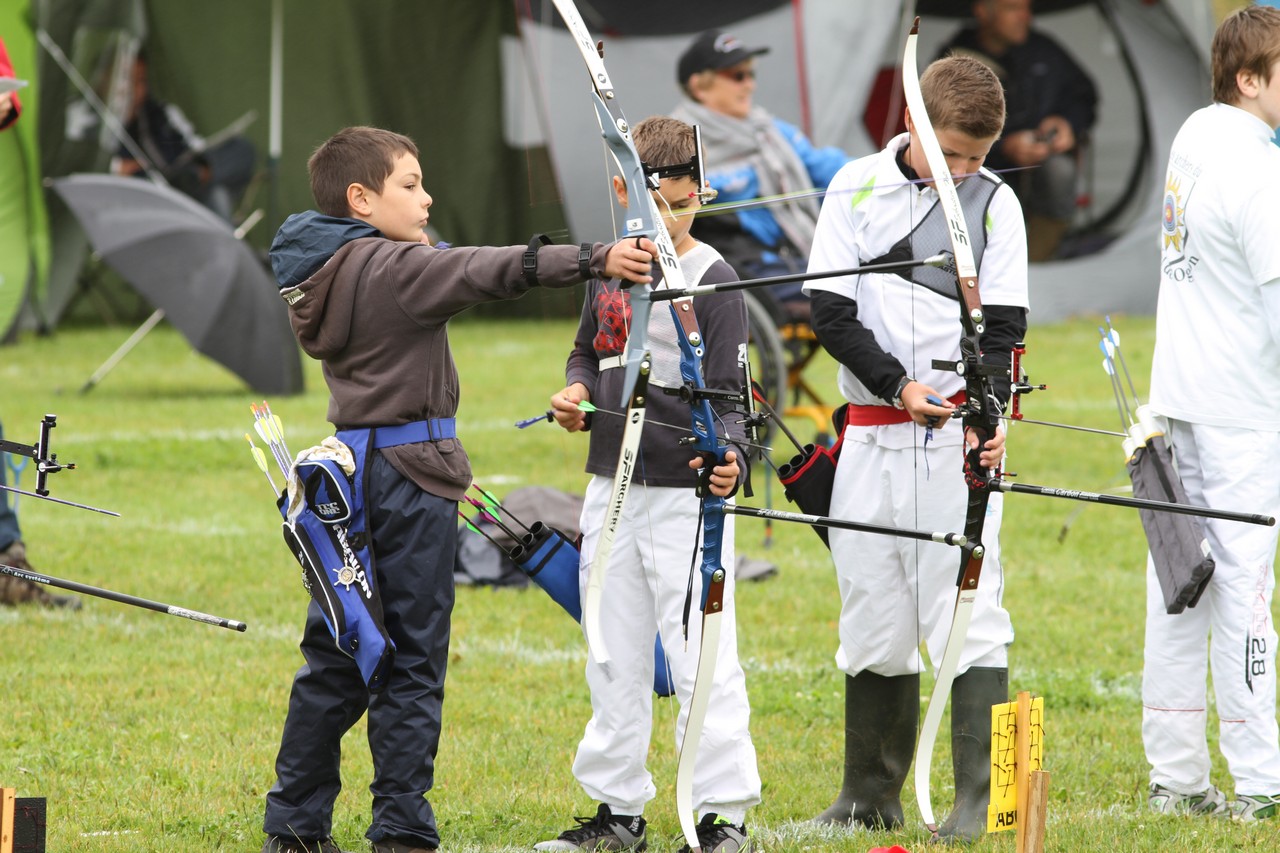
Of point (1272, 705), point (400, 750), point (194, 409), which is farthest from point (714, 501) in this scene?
point (194, 409)

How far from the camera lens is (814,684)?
15.8ft

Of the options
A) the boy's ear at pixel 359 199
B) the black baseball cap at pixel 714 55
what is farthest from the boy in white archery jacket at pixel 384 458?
the black baseball cap at pixel 714 55

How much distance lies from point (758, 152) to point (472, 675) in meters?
3.58

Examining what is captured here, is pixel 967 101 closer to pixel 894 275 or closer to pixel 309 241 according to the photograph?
pixel 894 275

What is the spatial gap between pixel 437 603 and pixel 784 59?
10.4 meters

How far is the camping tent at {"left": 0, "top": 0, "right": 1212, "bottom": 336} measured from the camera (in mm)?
12844

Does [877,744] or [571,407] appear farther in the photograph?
[877,744]

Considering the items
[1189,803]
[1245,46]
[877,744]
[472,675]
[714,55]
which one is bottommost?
[472,675]

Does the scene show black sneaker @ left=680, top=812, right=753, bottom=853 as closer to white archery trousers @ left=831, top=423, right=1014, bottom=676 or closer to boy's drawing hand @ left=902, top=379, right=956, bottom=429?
white archery trousers @ left=831, top=423, right=1014, bottom=676

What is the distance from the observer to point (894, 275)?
11.1 ft

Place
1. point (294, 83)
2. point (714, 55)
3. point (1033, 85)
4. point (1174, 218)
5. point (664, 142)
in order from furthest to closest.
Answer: point (294, 83), point (1033, 85), point (714, 55), point (1174, 218), point (664, 142)

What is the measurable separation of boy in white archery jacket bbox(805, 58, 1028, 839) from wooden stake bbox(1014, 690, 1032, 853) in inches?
24.4

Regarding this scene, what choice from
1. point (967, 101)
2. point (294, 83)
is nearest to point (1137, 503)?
point (967, 101)

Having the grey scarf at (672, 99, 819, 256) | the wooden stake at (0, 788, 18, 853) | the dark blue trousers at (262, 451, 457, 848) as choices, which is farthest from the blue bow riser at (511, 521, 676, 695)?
the grey scarf at (672, 99, 819, 256)
